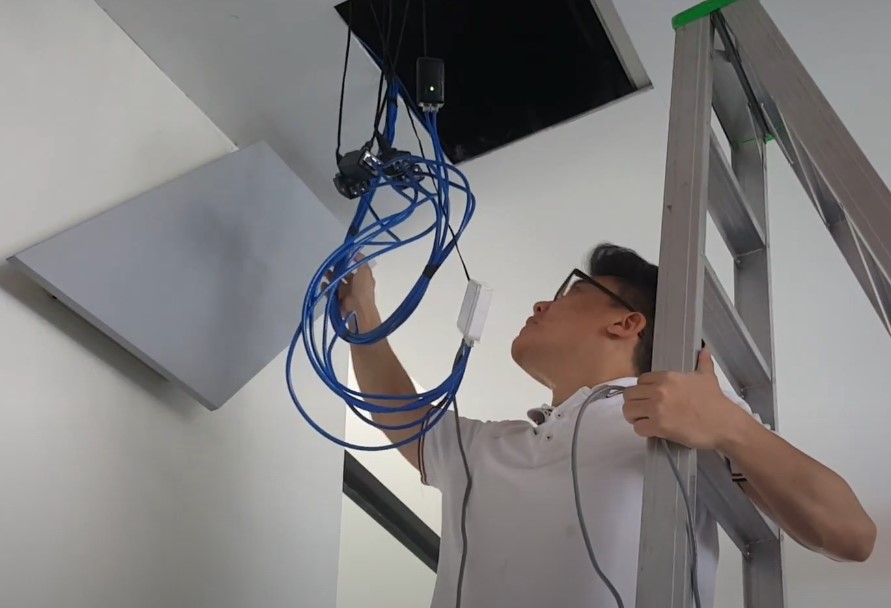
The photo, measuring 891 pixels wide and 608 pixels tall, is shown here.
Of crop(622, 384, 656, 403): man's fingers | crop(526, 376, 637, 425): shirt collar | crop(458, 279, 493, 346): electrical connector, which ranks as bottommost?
crop(622, 384, 656, 403): man's fingers

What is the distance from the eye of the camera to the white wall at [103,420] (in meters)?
1.08

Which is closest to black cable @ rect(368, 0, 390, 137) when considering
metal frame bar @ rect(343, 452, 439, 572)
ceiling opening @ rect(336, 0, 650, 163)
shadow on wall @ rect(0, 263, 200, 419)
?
ceiling opening @ rect(336, 0, 650, 163)

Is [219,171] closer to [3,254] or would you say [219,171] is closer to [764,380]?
[3,254]

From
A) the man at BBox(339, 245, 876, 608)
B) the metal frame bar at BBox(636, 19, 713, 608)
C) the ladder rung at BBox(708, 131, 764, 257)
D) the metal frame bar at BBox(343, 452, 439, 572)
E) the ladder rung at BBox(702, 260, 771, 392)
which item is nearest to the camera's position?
the metal frame bar at BBox(636, 19, 713, 608)

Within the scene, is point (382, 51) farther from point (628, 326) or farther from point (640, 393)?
point (640, 393)

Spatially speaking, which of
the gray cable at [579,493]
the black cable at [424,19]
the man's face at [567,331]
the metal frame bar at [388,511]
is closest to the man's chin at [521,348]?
the man's face at [567,331]

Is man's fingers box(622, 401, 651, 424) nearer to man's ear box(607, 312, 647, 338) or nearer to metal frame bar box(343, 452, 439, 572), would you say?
man's ear box(607, 312, 647, 338)

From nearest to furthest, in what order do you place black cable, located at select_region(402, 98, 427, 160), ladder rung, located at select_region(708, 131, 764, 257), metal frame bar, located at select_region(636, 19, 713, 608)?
metal frame bar, located at select_region(636, 19, 713, 608)
ladder rung, located at select_region(708, 131, 764, 257)
black cable, located at select_region(402, 98, 427, 160)

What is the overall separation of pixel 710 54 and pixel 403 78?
0.54m

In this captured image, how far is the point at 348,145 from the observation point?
1.57 m

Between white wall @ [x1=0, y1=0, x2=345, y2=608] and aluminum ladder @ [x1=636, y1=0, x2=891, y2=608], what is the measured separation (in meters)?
0.75

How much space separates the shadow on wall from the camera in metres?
1.10

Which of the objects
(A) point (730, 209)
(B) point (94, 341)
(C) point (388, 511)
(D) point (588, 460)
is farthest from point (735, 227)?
(C) point (388, 511)

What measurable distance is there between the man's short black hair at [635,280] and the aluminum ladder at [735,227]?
0.17 meters
